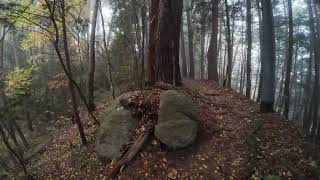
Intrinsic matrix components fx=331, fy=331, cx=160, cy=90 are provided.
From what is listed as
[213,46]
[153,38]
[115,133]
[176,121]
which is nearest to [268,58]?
[153,38]

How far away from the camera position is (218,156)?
7.16 meters

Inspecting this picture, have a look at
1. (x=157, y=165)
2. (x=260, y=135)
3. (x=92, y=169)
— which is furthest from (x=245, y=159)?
(x=92, y=169)

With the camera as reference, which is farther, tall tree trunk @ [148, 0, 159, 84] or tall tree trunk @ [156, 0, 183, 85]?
tall tree trunk @ [156, 0, 183, 85]

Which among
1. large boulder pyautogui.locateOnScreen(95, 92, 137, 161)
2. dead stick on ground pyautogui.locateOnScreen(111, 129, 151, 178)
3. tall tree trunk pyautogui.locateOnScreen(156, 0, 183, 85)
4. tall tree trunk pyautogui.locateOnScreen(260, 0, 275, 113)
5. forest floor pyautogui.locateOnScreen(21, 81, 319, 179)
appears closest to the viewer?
forest floor pyautogui.locateOnScreen(21, 81, 319, 179)

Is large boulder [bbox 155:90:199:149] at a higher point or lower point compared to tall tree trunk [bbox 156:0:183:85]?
lower

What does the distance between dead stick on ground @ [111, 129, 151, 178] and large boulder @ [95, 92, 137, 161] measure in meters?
0.25

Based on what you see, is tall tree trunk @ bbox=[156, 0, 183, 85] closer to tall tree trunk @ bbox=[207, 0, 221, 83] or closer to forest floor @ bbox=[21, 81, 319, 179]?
forest floor @ bbox=[21, 81, 319, 179]

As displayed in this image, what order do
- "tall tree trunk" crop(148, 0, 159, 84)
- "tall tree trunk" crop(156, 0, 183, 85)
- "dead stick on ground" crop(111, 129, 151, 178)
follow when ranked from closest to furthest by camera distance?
1. "dead stick on ground" crop(111, 129, 151, 178)
2. "tall tree trunk" crop(148, 0, 159, 84)
3. "tall tree trunk" crop(156, 0, 183, 85)

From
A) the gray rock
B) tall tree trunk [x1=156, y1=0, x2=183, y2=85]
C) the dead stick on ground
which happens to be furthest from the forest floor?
tall tree trunk [x1=156, y1=0, x2=183, y2=85]

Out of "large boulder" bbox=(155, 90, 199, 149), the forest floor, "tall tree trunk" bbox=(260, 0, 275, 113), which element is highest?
"tall tree trunk" bbox=(260, 0, 275, 113)

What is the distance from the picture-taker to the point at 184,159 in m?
7.06

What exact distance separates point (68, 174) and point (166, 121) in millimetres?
2842

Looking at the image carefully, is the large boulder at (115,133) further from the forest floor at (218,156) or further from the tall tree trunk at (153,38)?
the tall tree trunk at (153,38)

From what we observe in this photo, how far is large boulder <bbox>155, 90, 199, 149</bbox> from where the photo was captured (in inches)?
287
